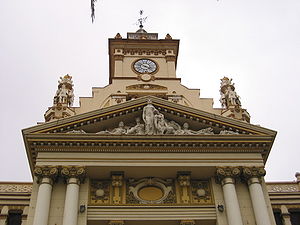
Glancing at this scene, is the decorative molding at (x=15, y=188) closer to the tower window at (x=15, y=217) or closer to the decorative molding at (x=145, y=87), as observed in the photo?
the tower window at (x=15, y=217)

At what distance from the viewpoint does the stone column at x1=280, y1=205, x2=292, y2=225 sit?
28.3 metres

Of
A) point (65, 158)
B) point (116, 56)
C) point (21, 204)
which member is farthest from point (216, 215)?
point (116, 56)

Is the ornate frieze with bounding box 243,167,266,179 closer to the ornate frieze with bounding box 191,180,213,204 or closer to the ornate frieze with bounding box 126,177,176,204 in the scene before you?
the ornate frieze with bounding box 191,180,213,204

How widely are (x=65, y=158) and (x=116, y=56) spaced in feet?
50.0

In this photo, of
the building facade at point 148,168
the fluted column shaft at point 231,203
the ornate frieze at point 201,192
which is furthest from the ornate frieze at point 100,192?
the fluted column shaft at point 231,203

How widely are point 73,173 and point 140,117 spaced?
4879 mm

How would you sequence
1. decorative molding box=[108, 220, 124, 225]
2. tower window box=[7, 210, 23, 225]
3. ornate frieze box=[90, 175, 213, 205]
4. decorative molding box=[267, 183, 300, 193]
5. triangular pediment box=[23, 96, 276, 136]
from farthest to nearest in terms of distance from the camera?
decorative molding box=[267, 183, 300, 193], tower window box=[7, 210, 23, 225], triangular pediment box=[23, 96, 276, 136], ornate frieze box=[90, 175, 213, 205], decorative molding box=[108, 220, 124, 225]

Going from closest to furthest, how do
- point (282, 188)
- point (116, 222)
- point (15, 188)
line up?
point (116, 222), point (15, 188), point (282, 188)

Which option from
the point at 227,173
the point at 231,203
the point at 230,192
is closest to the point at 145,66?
the point at 227,173

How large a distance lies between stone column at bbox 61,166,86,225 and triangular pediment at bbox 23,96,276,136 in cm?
222

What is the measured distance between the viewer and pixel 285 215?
93.5ft

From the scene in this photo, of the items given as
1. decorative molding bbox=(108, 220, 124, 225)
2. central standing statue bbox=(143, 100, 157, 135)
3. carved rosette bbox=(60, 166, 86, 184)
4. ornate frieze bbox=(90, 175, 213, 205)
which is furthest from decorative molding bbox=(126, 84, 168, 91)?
decorative molding bbox=(108, 220, 124, 225)

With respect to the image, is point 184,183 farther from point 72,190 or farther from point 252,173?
point 72,190

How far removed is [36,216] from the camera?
69.9 feet
